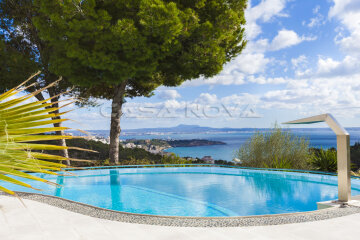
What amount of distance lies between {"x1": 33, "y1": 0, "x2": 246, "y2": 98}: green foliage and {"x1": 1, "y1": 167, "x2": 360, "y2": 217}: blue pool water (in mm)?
3810

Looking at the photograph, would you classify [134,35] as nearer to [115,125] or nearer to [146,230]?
[115,125]

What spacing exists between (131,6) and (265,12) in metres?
6.01

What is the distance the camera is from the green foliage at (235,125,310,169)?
10883mm

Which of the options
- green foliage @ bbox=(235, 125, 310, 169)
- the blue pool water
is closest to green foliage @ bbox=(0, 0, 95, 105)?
the blue pool water

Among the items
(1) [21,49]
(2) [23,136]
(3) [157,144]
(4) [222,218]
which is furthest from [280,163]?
(3) [157,144]

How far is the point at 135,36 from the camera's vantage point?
9758 mm

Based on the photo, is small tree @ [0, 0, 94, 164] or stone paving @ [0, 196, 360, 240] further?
small tree @ [0, 0, 94, 164]

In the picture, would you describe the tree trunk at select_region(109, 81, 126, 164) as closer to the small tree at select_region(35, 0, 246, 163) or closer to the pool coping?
the small tree at select_region(35, 0, 246, 163)

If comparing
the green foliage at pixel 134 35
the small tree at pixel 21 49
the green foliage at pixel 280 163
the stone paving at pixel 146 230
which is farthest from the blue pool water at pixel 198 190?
the small tree at pixel 21 49

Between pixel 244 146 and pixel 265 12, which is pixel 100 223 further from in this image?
pixel 265 12

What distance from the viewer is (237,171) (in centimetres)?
1060

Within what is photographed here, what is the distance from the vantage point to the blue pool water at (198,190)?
6.21m

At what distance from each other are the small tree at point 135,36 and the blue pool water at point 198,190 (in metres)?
3.83

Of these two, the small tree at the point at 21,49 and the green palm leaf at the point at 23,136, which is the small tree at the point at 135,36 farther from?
the green palm leaf at the point at 23,136
